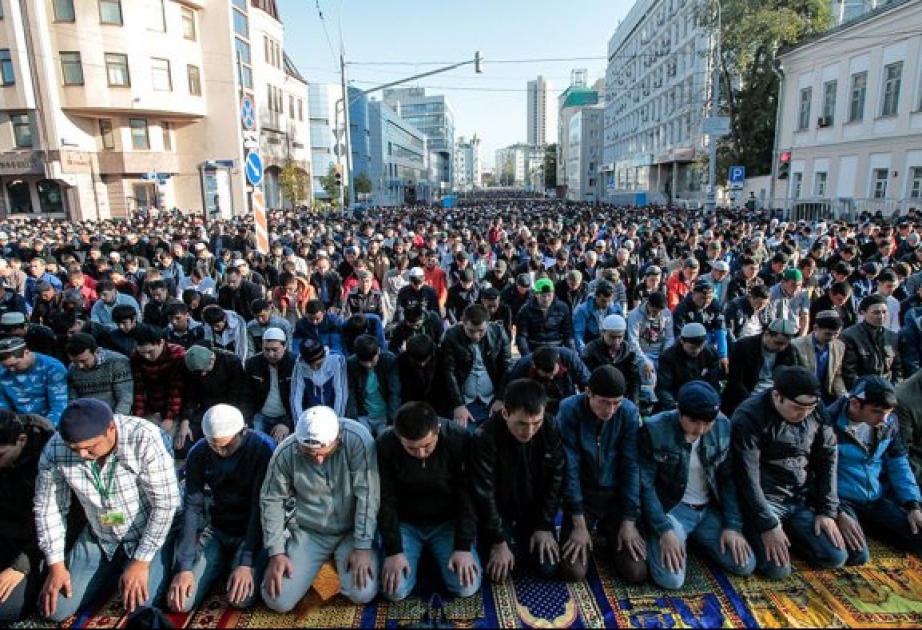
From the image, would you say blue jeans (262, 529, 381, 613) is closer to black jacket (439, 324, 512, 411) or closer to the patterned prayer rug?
the patterned prayer rug

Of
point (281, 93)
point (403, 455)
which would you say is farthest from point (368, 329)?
point (281, 93)

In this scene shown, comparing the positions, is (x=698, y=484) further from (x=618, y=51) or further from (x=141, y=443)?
(x=618, y=51)

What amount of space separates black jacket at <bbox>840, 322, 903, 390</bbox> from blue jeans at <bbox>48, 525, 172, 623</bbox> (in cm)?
596

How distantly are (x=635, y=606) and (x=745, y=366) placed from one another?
2.80 meters

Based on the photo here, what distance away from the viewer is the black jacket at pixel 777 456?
12.4 ft

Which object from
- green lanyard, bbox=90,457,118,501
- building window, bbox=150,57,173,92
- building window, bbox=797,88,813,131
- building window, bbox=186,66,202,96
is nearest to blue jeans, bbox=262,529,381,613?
green lanyard, bbox=90,457,118,501

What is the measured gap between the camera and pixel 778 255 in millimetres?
8703

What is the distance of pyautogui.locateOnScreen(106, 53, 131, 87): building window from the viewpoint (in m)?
29.0

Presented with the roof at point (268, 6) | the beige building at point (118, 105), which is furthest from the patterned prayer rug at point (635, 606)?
the roof at point (268, 6)

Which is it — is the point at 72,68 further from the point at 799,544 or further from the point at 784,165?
the point at 784,165

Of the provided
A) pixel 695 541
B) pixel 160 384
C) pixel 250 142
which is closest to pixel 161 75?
pixel 250 142

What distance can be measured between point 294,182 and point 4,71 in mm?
14577

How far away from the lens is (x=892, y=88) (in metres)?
22.8

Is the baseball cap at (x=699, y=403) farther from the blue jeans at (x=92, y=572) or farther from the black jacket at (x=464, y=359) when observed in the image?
the blue jeans at (x=92, y=572)
